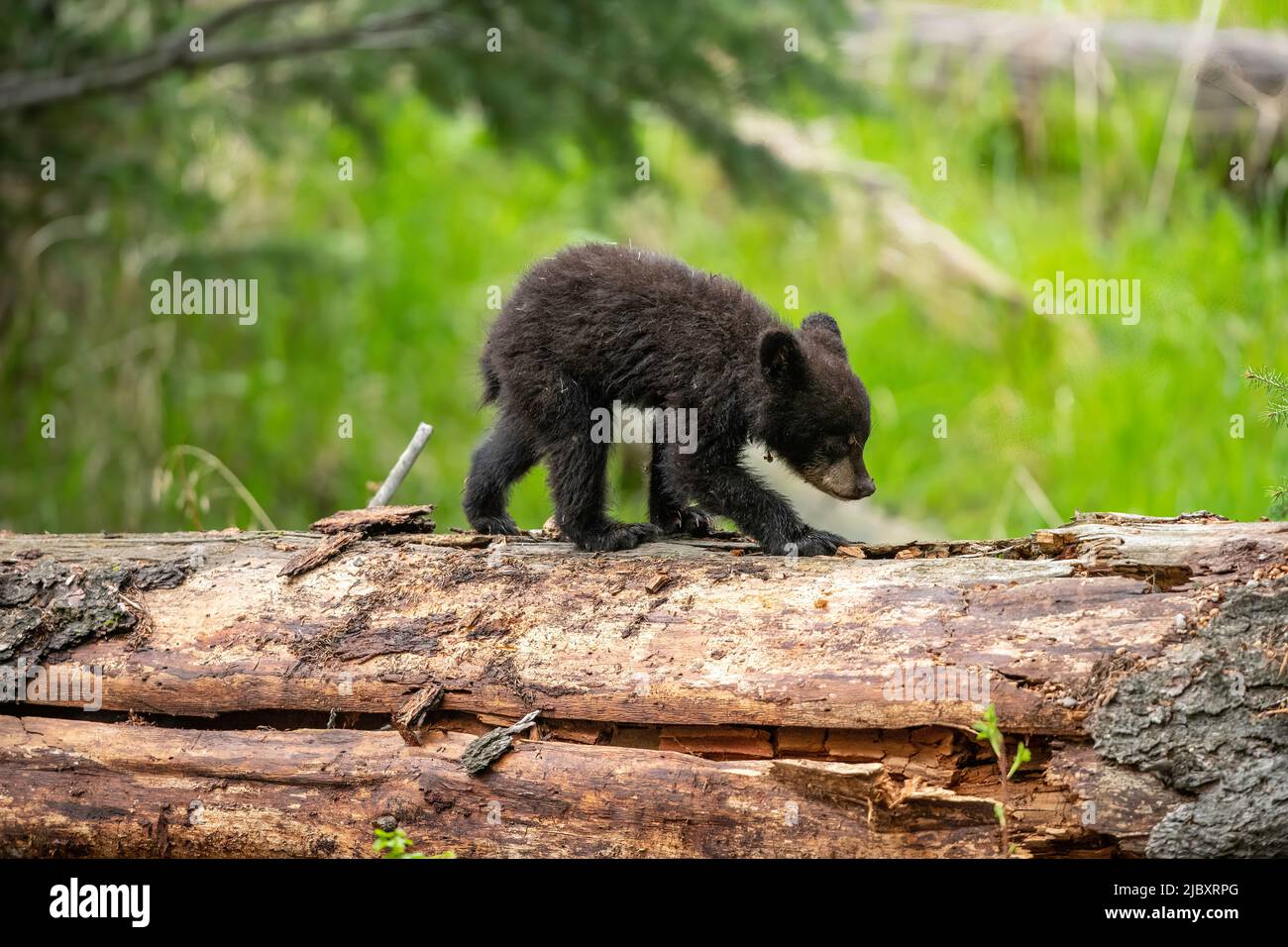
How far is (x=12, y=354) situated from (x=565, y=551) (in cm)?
573

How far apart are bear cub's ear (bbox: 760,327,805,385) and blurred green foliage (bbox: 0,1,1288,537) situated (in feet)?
5.33

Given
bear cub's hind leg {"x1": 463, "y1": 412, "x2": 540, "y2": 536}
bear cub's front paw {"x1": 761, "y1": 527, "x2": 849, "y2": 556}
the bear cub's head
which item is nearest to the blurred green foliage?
bear cub's hind leg {"x1": 463, "y1": 412, "x2": 540, "y2": 536}

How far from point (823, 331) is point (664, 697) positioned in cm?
214

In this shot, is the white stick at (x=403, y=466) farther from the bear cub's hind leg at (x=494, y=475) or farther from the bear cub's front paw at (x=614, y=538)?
the bear cub's front paw at (x=614, y=538)

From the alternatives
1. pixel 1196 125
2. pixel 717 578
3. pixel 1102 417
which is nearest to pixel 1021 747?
pixel 717 578

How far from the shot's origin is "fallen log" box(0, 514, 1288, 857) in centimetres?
324

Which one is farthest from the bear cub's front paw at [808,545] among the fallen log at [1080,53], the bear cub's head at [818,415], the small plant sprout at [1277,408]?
the fallen log at [1080,53]

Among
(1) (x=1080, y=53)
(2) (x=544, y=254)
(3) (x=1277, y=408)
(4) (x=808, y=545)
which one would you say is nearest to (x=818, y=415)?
(4) (x=808, y=545)

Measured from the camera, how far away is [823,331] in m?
5.25

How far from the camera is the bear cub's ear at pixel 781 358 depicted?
4.54m

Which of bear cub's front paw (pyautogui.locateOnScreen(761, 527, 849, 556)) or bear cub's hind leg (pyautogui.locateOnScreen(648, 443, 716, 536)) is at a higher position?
bear cub's hind leg (pyautogui.locateOnScreen(648, 443, 716, 536))

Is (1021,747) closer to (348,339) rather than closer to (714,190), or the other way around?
(348,339)

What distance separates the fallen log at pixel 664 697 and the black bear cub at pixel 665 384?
0.50 m

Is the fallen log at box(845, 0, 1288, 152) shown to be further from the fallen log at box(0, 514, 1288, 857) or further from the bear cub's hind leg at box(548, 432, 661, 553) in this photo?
the fallen log at box(0, 514, 1288, 857)
